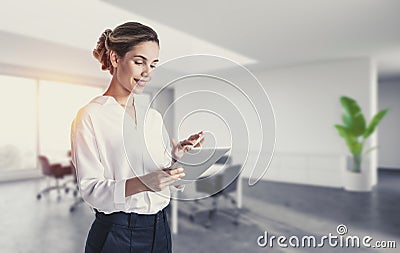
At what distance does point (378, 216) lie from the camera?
12.1ft

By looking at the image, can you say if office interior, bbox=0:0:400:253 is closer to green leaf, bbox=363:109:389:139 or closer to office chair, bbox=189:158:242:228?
office chair, bbox=189:158:242:228

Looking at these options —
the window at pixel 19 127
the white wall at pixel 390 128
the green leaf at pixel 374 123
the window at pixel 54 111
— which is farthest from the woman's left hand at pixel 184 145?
the white wall at pixel 390 128

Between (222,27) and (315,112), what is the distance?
317 cm

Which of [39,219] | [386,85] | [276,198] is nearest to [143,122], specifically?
[39,219]

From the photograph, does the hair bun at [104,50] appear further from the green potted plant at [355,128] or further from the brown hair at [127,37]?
the green potted plant at [355,128]

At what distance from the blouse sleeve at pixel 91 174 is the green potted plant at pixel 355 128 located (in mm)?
5289

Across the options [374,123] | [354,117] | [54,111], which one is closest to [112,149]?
[354,117]

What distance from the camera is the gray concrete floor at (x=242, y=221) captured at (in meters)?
2.74

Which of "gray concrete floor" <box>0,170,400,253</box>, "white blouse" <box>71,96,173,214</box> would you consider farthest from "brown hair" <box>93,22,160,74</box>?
"gray concrete floor" <box>0,170,400,253</box>

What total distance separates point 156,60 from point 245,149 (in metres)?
0.27

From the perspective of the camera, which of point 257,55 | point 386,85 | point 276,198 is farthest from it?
point 386,85

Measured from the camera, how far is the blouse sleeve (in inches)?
24.4

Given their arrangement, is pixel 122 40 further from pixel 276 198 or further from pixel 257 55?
pixel 257 55

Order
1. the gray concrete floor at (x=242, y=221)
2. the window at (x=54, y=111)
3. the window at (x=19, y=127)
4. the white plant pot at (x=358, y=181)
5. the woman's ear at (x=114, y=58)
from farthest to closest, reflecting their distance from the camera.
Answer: the window at (x=19, y=127) < the window at (x=54, y=111) < the white plant pot at (x=358, y=181) < the gray concrete floor at (x=242, y=221) < the woman's ear at (x=114, y=58)
